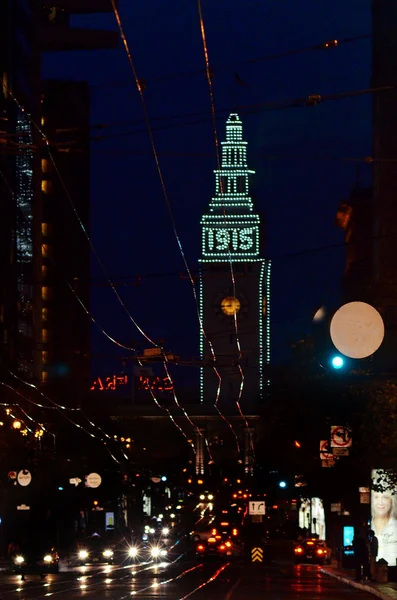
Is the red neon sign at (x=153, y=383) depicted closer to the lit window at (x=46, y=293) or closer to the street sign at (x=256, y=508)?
the lit window at (x=46, y=293)

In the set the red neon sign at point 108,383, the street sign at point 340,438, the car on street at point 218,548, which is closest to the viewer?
the street sign at point 340,438

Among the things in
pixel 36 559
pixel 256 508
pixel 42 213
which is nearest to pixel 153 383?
pixel 42 213

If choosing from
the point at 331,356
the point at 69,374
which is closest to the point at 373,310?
the point at 331,356

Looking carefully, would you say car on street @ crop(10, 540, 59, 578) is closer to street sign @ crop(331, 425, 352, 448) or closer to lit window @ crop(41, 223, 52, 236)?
street sign @ crop(331, 425, 352, 448)

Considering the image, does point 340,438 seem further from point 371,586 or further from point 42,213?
point 42,213

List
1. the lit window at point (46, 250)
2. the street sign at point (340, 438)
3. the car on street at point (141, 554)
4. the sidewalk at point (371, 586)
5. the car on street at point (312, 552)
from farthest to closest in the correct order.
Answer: the lit window at point (46, 250), the car on street at point (141, 554), the car on street at point (312, 552), the street sign at point (340, 438), the sidewalk at point (371, 586)

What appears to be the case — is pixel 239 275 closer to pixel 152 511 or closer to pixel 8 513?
pixel 152 511

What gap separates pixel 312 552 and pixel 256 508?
2940cm

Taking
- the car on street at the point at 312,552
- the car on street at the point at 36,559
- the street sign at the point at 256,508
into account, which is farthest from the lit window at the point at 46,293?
the car on street at the point at 36,559

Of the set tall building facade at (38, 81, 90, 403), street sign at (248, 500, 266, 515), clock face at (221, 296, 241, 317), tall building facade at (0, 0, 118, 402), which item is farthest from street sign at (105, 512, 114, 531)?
clock face at (221, 296, 241, 317)

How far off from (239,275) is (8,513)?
10153 centimetres

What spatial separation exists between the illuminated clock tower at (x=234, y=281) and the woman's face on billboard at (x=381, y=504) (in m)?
117

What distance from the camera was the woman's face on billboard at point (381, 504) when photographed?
47.3m

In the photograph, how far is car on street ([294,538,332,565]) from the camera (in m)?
68.1
